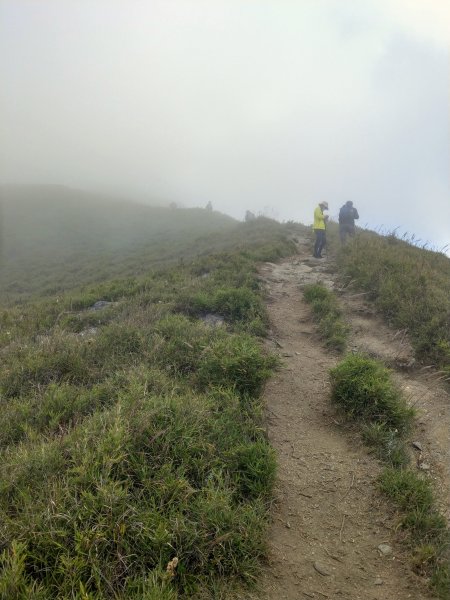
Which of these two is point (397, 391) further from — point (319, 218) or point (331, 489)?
point (319, 218)

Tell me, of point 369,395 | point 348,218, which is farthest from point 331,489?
point 348,218

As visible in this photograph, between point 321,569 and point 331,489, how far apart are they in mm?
934

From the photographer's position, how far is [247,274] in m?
11.7

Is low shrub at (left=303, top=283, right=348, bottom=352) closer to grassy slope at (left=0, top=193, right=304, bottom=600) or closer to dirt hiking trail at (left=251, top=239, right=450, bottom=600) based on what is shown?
dirt hiking trail at (left=251, top=239, right=450, bottom=600)

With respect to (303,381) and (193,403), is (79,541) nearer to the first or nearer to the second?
(193,403)

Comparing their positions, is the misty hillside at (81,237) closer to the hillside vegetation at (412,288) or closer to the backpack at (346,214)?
the backpack at (346,214)

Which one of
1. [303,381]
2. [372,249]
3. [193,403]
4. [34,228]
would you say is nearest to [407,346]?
[303,381]

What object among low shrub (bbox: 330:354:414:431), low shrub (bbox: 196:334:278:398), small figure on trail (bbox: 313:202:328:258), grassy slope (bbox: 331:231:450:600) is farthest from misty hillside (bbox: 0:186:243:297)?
low shrub (bbox: 330:354:414:431)

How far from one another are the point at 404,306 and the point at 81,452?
23.8 feet

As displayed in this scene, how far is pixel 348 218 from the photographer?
17.9 meters

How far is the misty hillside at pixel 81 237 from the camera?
81.0 feet

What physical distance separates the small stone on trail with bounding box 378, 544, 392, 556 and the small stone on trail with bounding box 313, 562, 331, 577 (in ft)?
1.78

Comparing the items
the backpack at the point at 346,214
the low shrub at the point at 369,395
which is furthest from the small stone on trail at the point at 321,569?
the backpack at the point at 346,214

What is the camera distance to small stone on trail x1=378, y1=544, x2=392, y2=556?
3.43 m
